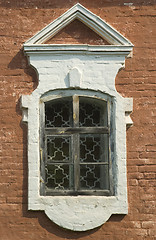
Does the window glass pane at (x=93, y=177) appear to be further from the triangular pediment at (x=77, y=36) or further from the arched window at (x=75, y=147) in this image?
the triangular pediment at (x=77, y=36)

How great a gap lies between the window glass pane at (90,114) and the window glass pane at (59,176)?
596mm

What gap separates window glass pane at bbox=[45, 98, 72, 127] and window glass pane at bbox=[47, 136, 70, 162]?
7.5 inches

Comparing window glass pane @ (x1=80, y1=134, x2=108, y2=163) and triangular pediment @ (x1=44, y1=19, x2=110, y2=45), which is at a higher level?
triangular pediment @ (x1=44, y1=19, x2=110, y2=45)

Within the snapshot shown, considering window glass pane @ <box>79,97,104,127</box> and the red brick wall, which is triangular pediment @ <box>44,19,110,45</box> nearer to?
the red brick wall

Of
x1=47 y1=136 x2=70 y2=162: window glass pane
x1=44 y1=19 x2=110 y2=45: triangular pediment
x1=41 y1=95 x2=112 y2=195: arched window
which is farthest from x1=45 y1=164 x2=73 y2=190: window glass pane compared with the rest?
x1=44 y1=19 x2=110 y2=45: triangular pediment

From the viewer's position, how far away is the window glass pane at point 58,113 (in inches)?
249

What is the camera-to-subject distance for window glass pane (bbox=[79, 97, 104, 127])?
6359 millimetres

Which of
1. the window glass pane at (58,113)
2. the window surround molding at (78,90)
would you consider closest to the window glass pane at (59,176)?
the window surround molding at (78,90)

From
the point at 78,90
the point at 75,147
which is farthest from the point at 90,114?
the point at 75,147

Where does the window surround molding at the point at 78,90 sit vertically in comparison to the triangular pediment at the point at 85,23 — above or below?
below

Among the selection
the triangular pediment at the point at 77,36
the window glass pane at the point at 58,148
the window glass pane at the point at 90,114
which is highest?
the triangular pediment at the point at 77,36

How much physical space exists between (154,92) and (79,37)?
45.2 inches

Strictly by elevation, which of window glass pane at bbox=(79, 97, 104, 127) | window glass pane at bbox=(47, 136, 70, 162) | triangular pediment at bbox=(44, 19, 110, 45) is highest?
triangular pediment at bbox=(44, 19, 110, 45)

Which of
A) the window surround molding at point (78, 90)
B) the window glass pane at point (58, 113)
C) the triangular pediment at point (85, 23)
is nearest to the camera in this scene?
the window surround molding at point (78, 90)
